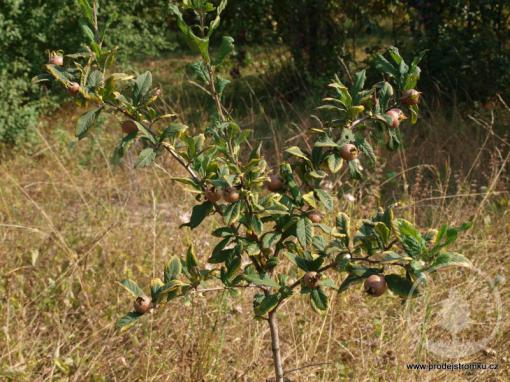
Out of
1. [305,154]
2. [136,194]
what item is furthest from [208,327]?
[136,194]

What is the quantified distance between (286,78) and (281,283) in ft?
15.9

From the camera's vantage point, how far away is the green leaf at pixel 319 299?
4.52 ft

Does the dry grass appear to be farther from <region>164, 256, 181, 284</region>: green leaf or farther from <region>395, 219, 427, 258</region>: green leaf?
<region>395, 219, 427, 258</region>: green leaf

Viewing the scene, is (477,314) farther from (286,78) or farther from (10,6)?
(286,78)

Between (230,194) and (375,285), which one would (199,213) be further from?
(375,285)

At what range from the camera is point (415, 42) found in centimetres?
517

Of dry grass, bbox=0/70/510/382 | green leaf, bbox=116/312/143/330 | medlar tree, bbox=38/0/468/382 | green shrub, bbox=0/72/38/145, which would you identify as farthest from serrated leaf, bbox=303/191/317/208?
green shrub, bbox=0/72/38/145

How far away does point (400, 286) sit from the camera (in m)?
1.25

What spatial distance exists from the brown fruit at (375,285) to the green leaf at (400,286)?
1cm

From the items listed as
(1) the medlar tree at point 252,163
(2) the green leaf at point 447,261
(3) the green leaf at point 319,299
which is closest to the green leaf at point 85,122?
(1) the medlar tree at point 252,163

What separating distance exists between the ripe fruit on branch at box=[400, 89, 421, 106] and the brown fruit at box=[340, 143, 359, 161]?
16cm

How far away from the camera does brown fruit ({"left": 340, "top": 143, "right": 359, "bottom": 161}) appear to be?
1.34 metres

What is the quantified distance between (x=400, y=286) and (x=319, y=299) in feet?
0.68

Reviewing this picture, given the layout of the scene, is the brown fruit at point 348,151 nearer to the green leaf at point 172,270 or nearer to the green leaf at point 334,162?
the green leaf at point 334,162
